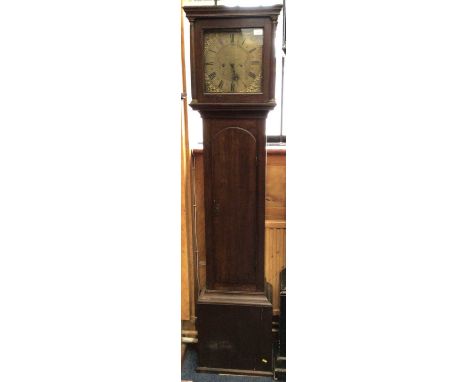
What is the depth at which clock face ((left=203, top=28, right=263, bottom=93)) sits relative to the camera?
4.44ft

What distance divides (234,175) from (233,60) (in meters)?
0.44

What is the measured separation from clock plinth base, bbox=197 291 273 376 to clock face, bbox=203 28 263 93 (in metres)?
0.86

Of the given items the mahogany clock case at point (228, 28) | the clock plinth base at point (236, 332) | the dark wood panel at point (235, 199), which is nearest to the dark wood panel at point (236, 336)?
the clock plinth base at point (236, 332)

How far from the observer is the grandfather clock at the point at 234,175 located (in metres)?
1.35

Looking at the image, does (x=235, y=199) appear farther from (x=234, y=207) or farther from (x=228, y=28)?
(x=228, y=28)

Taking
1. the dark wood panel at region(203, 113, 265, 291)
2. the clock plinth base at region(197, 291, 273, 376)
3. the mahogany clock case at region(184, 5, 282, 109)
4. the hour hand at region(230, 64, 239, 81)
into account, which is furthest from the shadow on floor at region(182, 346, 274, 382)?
the hour hand at region(230, 64, 239, 81)

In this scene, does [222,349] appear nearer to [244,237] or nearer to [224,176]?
[244,237]

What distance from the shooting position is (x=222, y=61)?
4.53 feet

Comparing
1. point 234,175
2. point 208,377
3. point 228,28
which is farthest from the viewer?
point 208,377

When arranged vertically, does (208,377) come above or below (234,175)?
below

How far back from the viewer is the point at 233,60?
1378 millimetres

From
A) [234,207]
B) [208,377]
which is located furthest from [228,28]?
[208,377]

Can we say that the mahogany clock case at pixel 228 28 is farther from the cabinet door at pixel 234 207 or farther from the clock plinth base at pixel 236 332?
the clock plinth base at pixel 236 332

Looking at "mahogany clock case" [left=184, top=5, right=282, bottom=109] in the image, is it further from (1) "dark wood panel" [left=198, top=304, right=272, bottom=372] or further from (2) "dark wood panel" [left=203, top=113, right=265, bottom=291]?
(1) "dark wood panel" [left=198, top=304, right=272, bottom=372]
